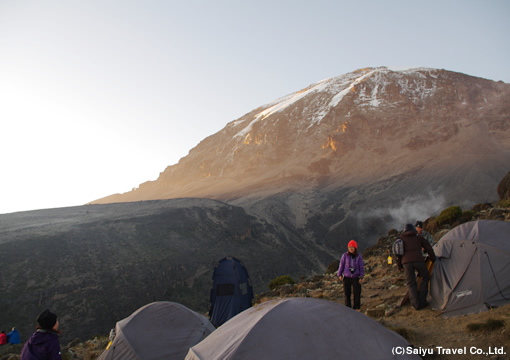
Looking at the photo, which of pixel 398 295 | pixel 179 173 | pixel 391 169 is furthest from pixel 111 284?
pixel 179 173

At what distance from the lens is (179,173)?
4702 inches

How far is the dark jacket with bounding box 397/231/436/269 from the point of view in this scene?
25.1 ft

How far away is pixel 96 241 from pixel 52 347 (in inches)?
1329

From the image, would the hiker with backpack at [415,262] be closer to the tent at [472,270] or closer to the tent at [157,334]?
the tent at [472,270]

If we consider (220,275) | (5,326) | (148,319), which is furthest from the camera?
(5,326)

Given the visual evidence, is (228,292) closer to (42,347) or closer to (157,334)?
(157,334)

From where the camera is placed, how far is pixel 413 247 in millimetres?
7668

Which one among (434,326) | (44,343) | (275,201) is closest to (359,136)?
(275,201)

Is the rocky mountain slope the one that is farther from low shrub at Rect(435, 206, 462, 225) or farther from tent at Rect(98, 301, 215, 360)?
low shrub at Rect(435, 206, 462, 225)

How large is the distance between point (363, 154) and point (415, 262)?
3290 inches

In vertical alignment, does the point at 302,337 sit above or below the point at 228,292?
above

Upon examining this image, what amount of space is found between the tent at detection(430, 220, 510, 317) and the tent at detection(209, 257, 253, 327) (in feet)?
25.6

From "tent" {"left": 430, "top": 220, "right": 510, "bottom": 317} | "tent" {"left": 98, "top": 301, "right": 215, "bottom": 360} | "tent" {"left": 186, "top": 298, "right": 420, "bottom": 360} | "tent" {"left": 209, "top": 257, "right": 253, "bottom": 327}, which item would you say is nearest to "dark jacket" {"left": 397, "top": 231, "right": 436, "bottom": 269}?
"tent" {"left": 430, "top": 220, "right": 510, "bottom": 317}

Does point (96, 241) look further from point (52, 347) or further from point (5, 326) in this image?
point (52, 347)
